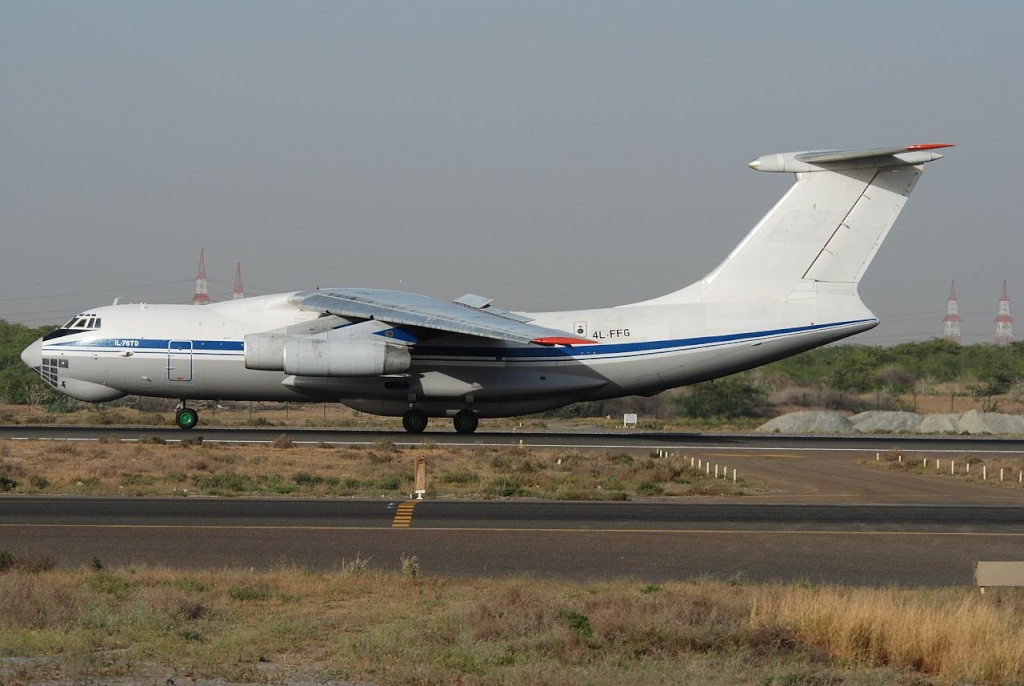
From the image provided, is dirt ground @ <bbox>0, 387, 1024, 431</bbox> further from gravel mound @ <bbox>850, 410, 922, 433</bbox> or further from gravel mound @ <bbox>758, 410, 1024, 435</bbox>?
gravel mound @ <bbox>850, 410, 922, 433</bbox>

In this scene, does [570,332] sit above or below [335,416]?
above

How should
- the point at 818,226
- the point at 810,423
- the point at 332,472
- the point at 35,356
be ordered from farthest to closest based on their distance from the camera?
the point at 810,423, the point at 35,356, the point at 818,226, the point at 332,472

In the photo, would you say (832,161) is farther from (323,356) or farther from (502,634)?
(502,634)

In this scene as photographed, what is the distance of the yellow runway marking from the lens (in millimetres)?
15578

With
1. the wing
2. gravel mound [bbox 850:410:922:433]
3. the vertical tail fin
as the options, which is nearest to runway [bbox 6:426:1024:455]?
the wing

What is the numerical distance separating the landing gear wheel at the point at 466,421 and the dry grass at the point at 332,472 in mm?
4899

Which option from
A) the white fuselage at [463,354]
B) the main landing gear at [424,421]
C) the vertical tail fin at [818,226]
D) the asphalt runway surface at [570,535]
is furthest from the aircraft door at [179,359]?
the vertical tail fin at [818,226]

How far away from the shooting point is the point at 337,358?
28.0 metres

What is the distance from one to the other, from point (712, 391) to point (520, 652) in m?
39.1

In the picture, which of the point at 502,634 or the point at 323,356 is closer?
the point at 502,634

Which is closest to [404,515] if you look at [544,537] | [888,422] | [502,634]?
[544,537]

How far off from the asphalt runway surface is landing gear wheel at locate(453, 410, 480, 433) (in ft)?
39.1

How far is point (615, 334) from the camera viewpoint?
30188mm

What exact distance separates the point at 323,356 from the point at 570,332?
21.5ft
